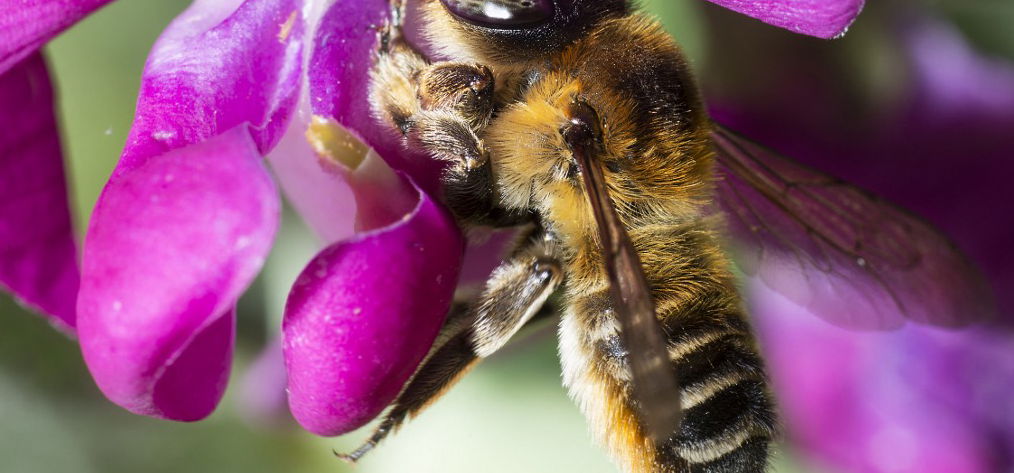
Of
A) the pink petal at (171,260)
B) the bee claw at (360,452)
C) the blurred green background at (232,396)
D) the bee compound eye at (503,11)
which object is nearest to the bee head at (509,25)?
the bee compound eye at (503,11)

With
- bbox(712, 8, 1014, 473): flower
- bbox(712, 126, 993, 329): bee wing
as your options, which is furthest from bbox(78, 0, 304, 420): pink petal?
bbox(712, 8, 1014, 473): flower

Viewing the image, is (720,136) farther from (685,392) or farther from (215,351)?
(215,351)

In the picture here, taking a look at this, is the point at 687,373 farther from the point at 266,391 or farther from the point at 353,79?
the point at 266,391

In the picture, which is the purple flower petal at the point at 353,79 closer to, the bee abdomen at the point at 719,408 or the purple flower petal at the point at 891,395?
the bee abdomen at the point at 719,408

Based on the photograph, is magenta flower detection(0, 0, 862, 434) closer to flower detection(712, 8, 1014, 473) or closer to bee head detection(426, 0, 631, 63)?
bee head detection(426, 0, 631, 63)

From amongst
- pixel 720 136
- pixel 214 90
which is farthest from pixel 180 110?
pixel 720 136

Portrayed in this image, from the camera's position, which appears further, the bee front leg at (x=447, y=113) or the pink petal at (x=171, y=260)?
the bee front leg at (x=447, y=113)

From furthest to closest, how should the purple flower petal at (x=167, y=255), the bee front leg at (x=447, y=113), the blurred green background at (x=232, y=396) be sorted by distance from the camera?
the blurred green background at (x=232, y=396) < the bee front leg at (x=447, y=113) < the purple flower petal at (x=167, y=255)

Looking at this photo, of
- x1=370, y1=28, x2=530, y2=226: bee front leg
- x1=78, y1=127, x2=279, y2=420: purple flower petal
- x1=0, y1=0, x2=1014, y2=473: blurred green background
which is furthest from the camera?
x1=0, y1=0, x2=1014, y2=473: blurred green background

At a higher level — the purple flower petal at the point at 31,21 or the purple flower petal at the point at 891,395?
the purple flower petal at the point at 31,21
